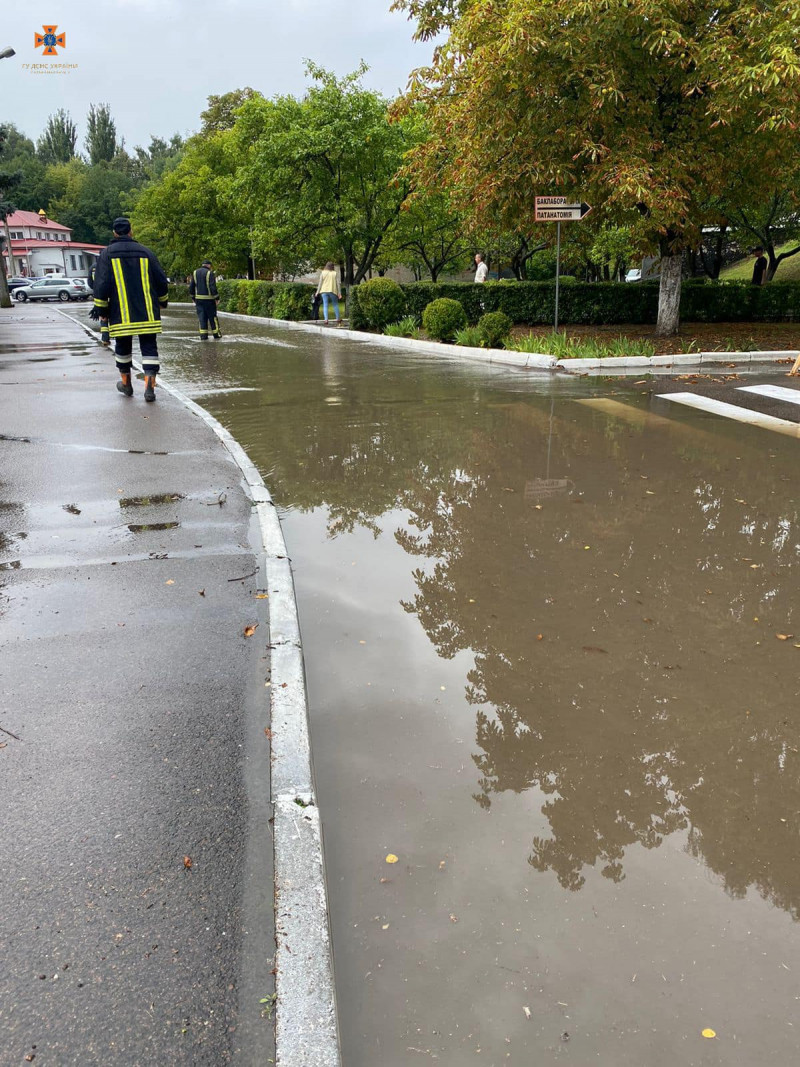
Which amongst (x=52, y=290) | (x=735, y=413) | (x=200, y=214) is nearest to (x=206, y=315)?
(x=735, y=413)

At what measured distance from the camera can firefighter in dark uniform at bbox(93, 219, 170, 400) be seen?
34.6 feet

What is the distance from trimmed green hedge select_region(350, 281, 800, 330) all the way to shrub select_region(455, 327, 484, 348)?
2.58 metres

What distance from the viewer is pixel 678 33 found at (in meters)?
12.8

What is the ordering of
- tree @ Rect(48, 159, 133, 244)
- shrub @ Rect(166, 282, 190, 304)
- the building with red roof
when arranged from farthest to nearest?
1. tree @ Rect(48, 159, 133, 244)
2. the building with red roof
3. shrub @ Rect(166, 282, 190, 304)

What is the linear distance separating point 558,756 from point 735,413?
8.27m

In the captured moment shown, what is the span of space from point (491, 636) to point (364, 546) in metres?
1.72

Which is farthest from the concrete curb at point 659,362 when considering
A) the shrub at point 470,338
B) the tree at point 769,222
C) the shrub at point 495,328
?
the tree at point 769,222

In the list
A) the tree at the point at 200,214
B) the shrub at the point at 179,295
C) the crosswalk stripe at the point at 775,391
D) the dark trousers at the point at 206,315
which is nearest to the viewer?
the crosswalk stripe at the point at 775,391

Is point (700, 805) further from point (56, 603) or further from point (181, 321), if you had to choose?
point (181, 321)

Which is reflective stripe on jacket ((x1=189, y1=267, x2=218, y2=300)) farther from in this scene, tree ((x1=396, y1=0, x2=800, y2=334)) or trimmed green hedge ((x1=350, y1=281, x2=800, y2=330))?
tree ((x1=396, y1=0, x2=800, y2=334))

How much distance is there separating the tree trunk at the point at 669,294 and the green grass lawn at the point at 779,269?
59.2 ft

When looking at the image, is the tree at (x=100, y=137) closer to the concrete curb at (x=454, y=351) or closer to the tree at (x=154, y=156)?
the tree at (x=154, y=156)

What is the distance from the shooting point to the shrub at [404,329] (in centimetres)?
2091

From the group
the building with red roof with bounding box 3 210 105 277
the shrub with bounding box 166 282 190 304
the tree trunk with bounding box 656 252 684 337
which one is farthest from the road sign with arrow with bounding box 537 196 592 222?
the building with red roof with bounding box 3 210 105 277
